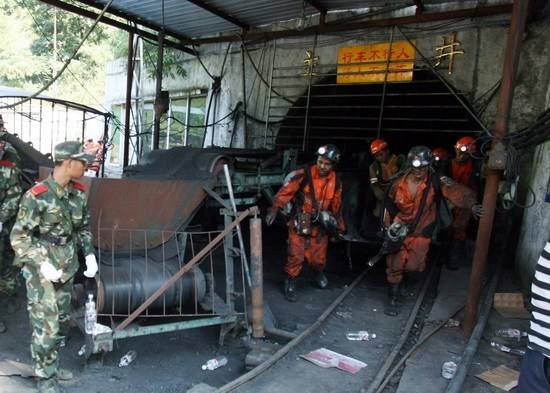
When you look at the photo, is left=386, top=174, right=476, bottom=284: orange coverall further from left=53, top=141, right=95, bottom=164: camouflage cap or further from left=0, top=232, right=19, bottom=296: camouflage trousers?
left=0, top=232, right=19, bottom=296: camouflage trousers

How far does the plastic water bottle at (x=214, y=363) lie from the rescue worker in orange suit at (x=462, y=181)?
3682 mm

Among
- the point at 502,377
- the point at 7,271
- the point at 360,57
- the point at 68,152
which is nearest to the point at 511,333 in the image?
the point at 502,377

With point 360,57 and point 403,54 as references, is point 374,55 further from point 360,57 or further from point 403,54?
point 403,54

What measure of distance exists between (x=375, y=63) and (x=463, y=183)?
282 centimetres

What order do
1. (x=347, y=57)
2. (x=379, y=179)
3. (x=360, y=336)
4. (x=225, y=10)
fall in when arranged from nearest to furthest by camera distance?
(x=360, y=336)
(x=379, y=179)
(x=347, y=57)
(x=225, y=10)

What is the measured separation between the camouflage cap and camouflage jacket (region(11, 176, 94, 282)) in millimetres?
219

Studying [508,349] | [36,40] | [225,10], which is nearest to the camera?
[508,349]

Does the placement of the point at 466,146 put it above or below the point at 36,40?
below

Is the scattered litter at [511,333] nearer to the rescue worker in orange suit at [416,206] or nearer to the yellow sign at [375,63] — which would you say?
the rescue worker in orange suit at [416,206]

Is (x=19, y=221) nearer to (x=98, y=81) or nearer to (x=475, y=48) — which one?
(x=475, y=48)

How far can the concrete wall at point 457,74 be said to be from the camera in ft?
19.8

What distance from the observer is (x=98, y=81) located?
26797 millimetres

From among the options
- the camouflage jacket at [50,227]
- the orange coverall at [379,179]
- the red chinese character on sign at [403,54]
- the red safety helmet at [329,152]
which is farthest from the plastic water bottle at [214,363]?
the red chinese character on sign at [403,54]

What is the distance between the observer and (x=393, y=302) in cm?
573
